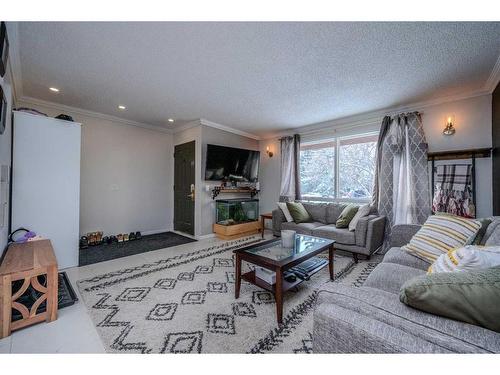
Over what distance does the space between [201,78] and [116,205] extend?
3032 millimetres

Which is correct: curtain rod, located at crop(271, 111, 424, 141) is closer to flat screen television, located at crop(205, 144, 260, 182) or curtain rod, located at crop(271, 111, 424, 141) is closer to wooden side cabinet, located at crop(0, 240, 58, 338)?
flat screen television, located at crop(205, 144, 260, 182)

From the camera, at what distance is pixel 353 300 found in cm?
Result: 84

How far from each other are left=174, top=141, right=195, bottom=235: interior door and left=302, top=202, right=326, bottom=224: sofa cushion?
2328 mm

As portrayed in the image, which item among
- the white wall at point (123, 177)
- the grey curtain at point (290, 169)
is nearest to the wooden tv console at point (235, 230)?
the grey curtain at point (290, 169)

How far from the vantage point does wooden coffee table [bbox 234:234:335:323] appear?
65.6 inches

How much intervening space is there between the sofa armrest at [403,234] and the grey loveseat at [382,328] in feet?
5.54

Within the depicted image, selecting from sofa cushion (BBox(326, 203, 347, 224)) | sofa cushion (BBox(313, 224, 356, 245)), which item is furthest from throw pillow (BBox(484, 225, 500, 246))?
sofa cushion (BBox(326, 203, 347, 224))

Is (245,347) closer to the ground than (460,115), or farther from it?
closer to the ground

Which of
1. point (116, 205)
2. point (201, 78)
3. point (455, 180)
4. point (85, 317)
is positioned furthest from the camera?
point (116, 205)

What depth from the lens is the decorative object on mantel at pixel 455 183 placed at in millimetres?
2822

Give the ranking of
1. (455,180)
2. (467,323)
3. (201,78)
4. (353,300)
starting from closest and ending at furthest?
(467,323)
(353,300)
(201,78)
(455,180)
